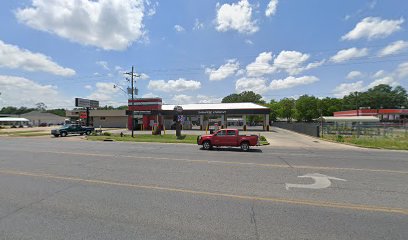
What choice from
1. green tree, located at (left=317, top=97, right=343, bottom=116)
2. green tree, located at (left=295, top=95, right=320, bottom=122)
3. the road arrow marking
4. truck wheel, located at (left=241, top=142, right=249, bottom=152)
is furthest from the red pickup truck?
green tree, located at (left=317, top=97, right=343, bottom=116)

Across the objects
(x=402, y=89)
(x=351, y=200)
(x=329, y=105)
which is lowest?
(x=351, y=200)

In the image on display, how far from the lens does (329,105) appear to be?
89688mm

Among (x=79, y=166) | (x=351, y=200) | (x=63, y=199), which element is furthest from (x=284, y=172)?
(x=79, y=166)

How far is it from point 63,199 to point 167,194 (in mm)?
2500

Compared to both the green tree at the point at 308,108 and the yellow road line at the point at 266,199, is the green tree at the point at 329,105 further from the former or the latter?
the yellow road line at the point at 266,199

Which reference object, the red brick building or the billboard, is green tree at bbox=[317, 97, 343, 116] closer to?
the red brick building

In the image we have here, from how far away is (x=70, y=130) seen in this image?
112ft

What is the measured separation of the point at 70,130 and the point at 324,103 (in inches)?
3418

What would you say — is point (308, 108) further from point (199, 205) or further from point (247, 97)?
point (199, 205)

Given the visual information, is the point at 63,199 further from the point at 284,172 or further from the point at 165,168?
the point at 284,172

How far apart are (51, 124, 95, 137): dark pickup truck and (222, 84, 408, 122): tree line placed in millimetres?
73683

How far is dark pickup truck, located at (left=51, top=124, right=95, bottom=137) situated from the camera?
107 ft

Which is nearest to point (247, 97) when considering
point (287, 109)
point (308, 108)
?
point (287, 109)

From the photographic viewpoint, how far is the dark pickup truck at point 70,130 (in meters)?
32.6
